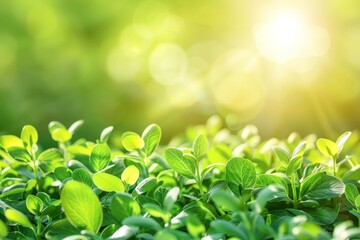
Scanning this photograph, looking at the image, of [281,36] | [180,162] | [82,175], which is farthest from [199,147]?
[281,36]

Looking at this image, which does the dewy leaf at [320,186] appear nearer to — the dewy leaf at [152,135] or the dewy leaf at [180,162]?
the dewy leaf at [180,162]

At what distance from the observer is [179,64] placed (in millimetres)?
6305

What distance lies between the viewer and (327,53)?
561cm

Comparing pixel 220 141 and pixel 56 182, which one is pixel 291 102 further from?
pixel 56 182

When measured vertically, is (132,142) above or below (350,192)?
above

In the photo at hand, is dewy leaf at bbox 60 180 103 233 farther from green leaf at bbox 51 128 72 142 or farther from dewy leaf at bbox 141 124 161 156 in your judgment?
green leaf at bbox 51 128 72 142

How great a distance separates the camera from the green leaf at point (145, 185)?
122 cm

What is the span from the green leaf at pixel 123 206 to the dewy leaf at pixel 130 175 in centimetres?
14

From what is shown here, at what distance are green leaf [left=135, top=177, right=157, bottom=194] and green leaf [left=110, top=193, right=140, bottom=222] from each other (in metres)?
0.11

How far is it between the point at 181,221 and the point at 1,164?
2.00 ft

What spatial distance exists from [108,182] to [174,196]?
0.63 ft

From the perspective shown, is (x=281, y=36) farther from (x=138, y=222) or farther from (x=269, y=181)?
(x=138, y=222)

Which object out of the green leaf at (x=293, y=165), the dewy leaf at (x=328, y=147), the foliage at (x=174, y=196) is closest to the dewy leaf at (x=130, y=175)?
the foliage at (x=174, y=196)

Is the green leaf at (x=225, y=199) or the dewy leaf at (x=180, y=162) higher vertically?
the dewy leaf at (x=180, y=162)
